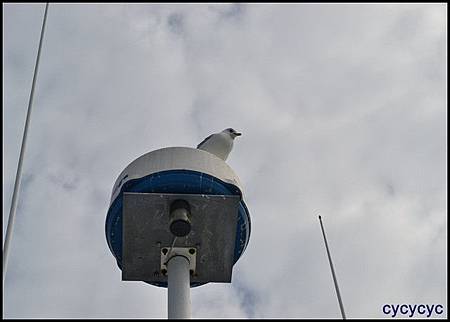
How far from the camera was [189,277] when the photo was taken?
35.6 ft

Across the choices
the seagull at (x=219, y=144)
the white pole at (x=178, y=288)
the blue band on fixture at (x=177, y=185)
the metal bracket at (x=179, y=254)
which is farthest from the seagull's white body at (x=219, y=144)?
the white pole at (x=178, y=288)

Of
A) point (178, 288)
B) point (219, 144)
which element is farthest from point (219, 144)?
point (178, 288)

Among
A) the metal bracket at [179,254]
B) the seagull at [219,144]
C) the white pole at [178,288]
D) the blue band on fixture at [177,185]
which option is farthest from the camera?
the seagull at [219,144]

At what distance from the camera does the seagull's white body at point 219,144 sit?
12.1 m

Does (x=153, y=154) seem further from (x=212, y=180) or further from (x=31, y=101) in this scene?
(x=31, y=101)

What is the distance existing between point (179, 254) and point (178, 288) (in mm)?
609

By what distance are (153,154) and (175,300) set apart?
2.09 meters

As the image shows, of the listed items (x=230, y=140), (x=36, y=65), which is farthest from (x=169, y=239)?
(x=36, y=65)

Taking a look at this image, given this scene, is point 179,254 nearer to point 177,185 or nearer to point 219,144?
point 177,185

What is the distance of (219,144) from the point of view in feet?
A: 40.1

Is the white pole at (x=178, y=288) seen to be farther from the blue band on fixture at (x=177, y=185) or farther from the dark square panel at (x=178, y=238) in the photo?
the blue band on fixture at (x=177, y=185)

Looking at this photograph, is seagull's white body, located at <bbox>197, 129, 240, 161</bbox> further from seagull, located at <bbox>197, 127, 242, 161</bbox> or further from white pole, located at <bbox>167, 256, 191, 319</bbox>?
white pole, located at <bbox>167, 256, 191, 319</bbox>

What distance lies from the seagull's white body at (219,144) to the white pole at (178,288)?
1985mm

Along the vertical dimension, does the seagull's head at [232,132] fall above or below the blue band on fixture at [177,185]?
above
